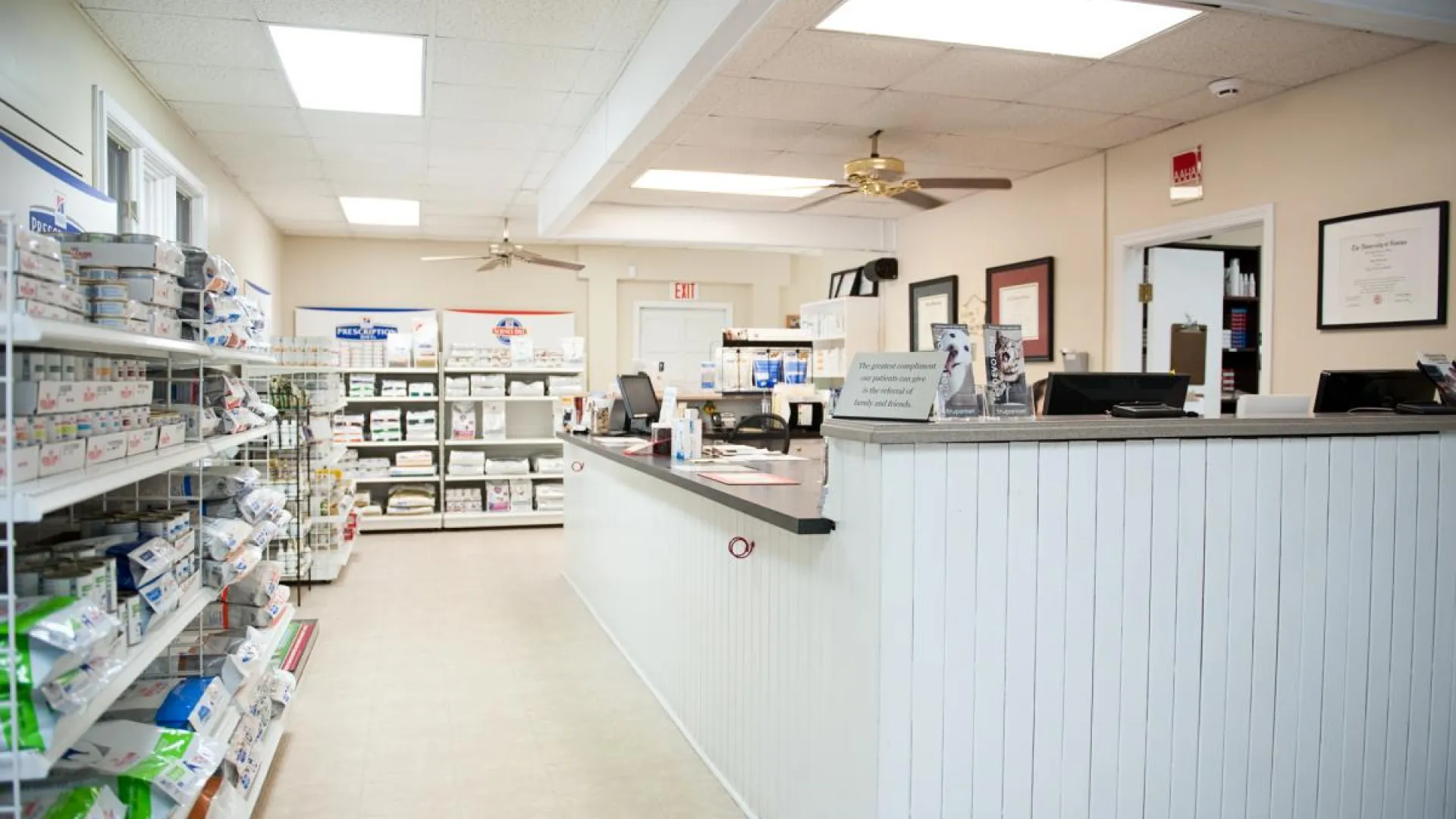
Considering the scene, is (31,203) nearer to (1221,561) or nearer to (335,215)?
(1221,561)

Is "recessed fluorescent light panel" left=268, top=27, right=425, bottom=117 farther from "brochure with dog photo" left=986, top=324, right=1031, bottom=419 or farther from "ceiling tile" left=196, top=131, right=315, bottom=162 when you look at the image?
"brochure with dog photo" left=986, top=324, right=1031, bottom=419

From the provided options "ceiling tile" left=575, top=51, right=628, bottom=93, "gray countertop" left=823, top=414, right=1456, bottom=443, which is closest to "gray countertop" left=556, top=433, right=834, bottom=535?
"gray countertop" left=823, top=414, right=1456, bottom=443

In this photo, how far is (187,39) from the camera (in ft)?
14.4

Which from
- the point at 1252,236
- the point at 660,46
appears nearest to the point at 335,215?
the point at 660,46

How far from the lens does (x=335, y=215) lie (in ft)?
29.1

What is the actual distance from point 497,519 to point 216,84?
16.9ft

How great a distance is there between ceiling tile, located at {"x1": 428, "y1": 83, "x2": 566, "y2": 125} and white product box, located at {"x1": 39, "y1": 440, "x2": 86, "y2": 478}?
3.68 meters

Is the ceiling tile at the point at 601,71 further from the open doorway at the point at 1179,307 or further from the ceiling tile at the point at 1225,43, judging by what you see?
the open doorway at the point at 1179,307

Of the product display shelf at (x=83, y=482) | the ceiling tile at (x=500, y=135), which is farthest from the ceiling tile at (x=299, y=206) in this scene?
the product display shelf at (x=83, y=482)

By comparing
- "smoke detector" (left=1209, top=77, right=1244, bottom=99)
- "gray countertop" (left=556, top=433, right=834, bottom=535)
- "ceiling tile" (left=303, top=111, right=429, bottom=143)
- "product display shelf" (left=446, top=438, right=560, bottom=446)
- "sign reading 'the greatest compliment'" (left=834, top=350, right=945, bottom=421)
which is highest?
"ceiling tile" (left=303, top=111, right=429, bottom=143)

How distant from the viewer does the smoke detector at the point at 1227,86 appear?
4.60 m

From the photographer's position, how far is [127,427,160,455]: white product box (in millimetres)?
2129

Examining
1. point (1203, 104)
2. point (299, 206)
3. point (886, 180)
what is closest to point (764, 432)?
point (886, 180)

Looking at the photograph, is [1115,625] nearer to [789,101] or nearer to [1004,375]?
[1004,375]
